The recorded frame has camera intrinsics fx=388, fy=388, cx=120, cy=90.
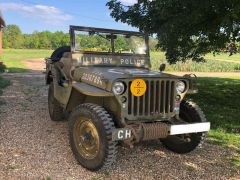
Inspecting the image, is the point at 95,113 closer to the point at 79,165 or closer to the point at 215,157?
the point at 79,165

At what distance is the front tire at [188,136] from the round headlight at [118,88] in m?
1.41

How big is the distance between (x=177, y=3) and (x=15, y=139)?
16.3 ft

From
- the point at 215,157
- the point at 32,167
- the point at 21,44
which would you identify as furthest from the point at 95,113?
the point at 21,44

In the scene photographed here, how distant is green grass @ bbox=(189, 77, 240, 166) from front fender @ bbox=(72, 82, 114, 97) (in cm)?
236

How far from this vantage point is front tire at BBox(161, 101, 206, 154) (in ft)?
20.1

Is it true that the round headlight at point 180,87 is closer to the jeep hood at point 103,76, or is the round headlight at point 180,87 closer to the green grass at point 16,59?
the jeep hood at point 103,76

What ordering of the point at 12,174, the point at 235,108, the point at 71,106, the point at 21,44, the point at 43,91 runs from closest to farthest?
the point at 12,174
the point at 71,106
the point at 235,108
the point at 43,91
the point at 21,44

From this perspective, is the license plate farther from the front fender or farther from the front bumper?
the front fender

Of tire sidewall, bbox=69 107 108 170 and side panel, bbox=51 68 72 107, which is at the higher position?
side panel, bbox=51 68 72 107

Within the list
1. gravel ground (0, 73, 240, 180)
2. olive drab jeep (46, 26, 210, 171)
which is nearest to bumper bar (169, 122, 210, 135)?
olive drab jeep (46, 26, 210, 171)

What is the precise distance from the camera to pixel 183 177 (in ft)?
17.5

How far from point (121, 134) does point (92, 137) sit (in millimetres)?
579

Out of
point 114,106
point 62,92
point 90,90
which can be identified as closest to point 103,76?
point 90,90

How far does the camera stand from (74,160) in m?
5.85
